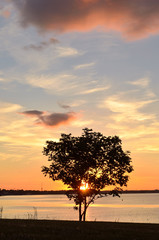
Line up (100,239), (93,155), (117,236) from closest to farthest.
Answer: (100,239) < (117,236) < (93,155)

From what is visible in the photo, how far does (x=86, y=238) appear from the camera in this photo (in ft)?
70.5

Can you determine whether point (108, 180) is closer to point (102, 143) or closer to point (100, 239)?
point (102, 143)

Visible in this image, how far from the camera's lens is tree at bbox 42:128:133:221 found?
161 ft

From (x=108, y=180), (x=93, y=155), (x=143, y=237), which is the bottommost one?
(x=143, y=237)

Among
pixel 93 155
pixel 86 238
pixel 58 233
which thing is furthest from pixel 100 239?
pixel 93 155

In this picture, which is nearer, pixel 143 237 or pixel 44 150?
pixel 143 237

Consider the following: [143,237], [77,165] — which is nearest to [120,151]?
[77,165]

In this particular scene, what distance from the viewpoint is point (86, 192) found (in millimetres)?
50406

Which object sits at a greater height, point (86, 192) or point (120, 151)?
point (120, 151)

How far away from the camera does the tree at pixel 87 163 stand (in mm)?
49219

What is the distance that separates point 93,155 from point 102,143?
209 centimetres

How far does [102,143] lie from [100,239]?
28.4m

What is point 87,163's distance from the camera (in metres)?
49.1

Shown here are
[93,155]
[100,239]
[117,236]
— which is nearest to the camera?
[100,239]
